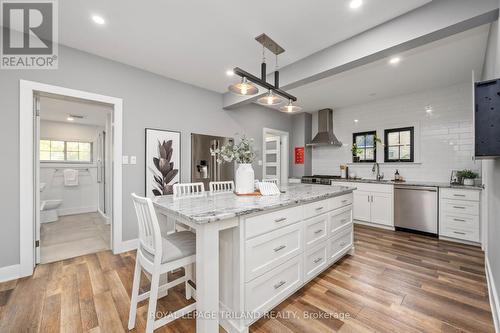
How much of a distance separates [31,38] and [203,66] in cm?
192

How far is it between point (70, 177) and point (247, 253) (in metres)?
5.83

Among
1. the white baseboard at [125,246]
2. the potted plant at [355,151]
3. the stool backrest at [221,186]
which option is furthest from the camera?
the potted plant at [355,151]

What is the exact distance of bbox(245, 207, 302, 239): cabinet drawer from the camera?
57.8 inches

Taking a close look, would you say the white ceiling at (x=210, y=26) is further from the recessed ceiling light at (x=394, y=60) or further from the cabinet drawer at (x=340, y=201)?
the cabinet drawer at (x=340, y=201)

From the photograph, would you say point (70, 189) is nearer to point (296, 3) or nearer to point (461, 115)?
point (296, 3)

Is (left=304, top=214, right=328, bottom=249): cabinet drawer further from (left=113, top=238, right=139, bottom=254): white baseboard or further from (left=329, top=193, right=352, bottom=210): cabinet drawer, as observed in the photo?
(left=113, top=238, right=139, bottom=254): white baseboard

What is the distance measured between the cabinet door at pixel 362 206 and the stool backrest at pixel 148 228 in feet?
13.3

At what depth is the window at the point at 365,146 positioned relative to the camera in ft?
15.0

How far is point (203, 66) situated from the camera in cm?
302

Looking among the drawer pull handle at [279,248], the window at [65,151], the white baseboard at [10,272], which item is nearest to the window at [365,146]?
the drawer pull handle at [279,248]

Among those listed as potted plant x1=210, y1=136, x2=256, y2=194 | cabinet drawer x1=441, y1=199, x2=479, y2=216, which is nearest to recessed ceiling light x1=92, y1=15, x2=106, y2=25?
potted plant x1=210, y1=136, x2=256, y2=194

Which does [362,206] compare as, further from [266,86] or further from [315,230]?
[266,86]

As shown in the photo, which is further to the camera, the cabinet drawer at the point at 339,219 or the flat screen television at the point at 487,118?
the cabinet drawer at the point at 339,219

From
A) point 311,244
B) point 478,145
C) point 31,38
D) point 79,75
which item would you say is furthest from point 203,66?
point 478,145
